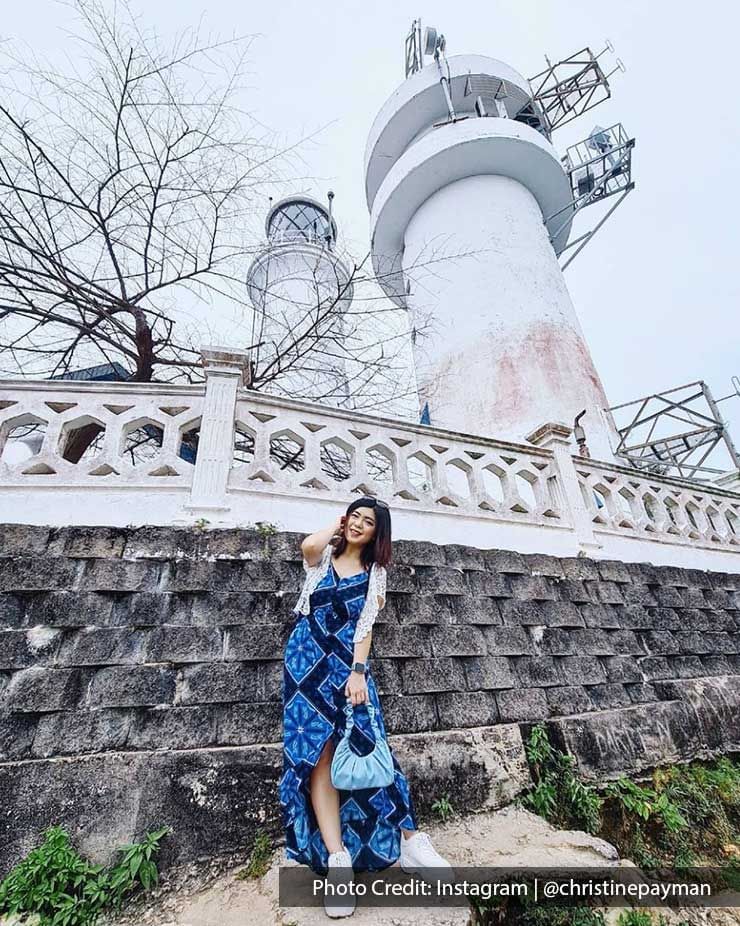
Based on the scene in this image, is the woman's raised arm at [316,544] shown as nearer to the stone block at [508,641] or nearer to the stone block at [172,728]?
the stone block at [172,728]

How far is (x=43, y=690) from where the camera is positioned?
6.95 feet

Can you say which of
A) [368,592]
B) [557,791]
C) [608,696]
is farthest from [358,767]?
[608,696]

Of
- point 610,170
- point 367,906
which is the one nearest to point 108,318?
point 367,906

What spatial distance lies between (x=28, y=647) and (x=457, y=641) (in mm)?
2342

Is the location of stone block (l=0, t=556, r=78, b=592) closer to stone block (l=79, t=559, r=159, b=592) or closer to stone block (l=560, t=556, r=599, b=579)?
stone block (l=79, t=559, r=159, b=592)

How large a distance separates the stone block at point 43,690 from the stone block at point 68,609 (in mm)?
227

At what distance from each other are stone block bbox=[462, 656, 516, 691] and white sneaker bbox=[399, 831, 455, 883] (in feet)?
3.39

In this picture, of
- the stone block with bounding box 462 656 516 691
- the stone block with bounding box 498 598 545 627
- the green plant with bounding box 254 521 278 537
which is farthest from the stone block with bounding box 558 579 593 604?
the green plant with bounding box 254 521 278 537

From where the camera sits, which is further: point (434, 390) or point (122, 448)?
point (434, 390)

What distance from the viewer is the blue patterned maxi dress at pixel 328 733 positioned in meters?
1.75

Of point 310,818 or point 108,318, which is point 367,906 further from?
point 108,318

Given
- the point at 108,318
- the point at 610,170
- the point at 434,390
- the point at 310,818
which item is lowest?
the point at 310,818

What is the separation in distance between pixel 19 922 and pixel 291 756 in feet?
3.58

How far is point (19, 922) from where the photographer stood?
164cm
